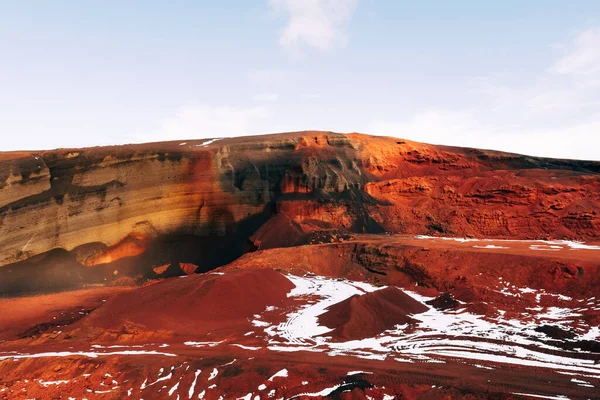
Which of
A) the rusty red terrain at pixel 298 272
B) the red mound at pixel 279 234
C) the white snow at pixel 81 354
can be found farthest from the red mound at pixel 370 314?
the red mound at pixel 279 234

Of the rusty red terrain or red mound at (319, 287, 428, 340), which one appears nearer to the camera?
the rusty red terrain

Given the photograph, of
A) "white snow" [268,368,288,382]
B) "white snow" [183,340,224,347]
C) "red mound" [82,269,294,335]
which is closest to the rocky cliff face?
"red mound" [82,269,294,335]

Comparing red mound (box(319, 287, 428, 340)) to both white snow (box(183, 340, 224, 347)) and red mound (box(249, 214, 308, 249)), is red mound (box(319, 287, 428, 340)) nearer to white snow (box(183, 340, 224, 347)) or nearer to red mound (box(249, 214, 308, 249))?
white snow (box(183, 340, 224, 347))

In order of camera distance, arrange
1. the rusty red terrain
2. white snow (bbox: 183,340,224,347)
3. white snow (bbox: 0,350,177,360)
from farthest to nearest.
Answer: white snow (bbox: 183,340,224,347), white snow (bbox: 0,350,177,360), the rusty red terrain

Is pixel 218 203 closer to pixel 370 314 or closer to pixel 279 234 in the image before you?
pixel 279 234

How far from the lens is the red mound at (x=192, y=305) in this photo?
14.2m

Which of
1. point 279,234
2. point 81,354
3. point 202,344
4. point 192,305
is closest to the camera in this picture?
point 81,354

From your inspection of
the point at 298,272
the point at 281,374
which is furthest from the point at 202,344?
the point at 298,272

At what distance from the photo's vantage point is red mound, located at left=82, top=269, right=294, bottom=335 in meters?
14.2

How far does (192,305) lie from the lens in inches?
594

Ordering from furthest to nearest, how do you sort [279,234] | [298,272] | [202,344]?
[279,234]
[298,272]
[202,344]

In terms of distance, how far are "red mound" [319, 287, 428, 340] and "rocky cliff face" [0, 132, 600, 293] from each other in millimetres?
11084

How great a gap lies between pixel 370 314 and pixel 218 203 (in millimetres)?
17263

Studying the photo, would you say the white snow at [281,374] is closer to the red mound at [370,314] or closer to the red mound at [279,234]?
the red mound at [370,314]
